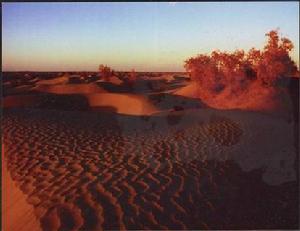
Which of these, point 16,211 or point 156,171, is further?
point 156,171

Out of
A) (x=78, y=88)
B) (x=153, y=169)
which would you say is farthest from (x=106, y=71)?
(x=153, y=169)

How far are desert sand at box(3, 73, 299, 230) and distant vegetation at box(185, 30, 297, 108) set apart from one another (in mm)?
1703

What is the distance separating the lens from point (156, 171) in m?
7.50

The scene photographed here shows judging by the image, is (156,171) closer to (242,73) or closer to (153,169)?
(153,169)

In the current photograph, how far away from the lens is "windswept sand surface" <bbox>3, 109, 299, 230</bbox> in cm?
602

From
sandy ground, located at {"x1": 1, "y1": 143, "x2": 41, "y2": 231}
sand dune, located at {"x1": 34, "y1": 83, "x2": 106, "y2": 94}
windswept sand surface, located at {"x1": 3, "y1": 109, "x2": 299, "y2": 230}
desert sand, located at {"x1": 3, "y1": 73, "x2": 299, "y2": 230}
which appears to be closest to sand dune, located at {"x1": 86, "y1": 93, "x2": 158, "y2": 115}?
desert sand, located at {"x1": 3, "y1": 73, "x2": 299, "y2": 230}

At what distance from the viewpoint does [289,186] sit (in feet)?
23.2

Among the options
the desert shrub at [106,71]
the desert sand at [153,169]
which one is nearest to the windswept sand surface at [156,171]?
the desert sand at [153,169]

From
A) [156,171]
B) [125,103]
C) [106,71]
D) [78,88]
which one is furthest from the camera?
[78,88]

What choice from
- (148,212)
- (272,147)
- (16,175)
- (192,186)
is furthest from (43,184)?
(272,147)

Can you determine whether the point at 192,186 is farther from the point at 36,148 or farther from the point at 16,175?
the point at 36,148

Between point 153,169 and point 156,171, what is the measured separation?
11 cm

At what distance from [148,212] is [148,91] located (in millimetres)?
8671

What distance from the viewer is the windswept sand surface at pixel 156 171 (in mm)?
6020
